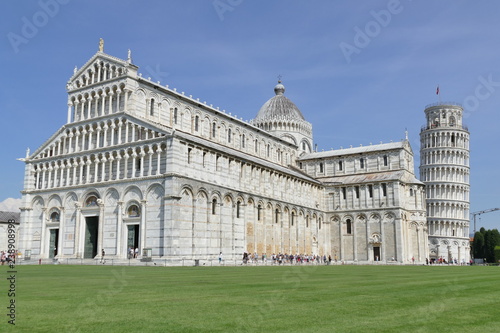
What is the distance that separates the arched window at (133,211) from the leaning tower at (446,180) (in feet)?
224

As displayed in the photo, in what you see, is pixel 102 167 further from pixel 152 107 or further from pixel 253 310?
pixel 253 310

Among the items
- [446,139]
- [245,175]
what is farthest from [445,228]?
[245,175]

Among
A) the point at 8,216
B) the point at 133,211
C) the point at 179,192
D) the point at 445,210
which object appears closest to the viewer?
the point at 179,192

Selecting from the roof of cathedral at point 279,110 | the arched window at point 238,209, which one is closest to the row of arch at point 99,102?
the arched window at point 238,209

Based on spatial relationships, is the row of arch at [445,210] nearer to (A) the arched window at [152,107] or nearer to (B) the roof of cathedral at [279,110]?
(B) the roof of cathedral at [279,110]

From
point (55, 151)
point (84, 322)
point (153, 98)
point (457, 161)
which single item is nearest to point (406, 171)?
point (457, 161)

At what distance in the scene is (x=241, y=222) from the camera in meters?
53.1

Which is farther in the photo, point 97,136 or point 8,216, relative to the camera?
point 8,216

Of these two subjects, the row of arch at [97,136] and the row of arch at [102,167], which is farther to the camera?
the row of arch at [97,136]

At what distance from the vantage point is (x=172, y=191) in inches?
1734

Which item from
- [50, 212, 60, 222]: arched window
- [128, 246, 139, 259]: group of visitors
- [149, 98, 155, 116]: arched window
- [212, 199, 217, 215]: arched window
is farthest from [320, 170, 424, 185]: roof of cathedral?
[50, 212, 60, 222]: arched window

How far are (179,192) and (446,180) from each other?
70.0 meters

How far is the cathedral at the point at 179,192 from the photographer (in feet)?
151

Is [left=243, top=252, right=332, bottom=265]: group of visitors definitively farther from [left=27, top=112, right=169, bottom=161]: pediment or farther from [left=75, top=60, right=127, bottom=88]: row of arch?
[left=75, top=60, right=127, bottom=88]: row of arch
